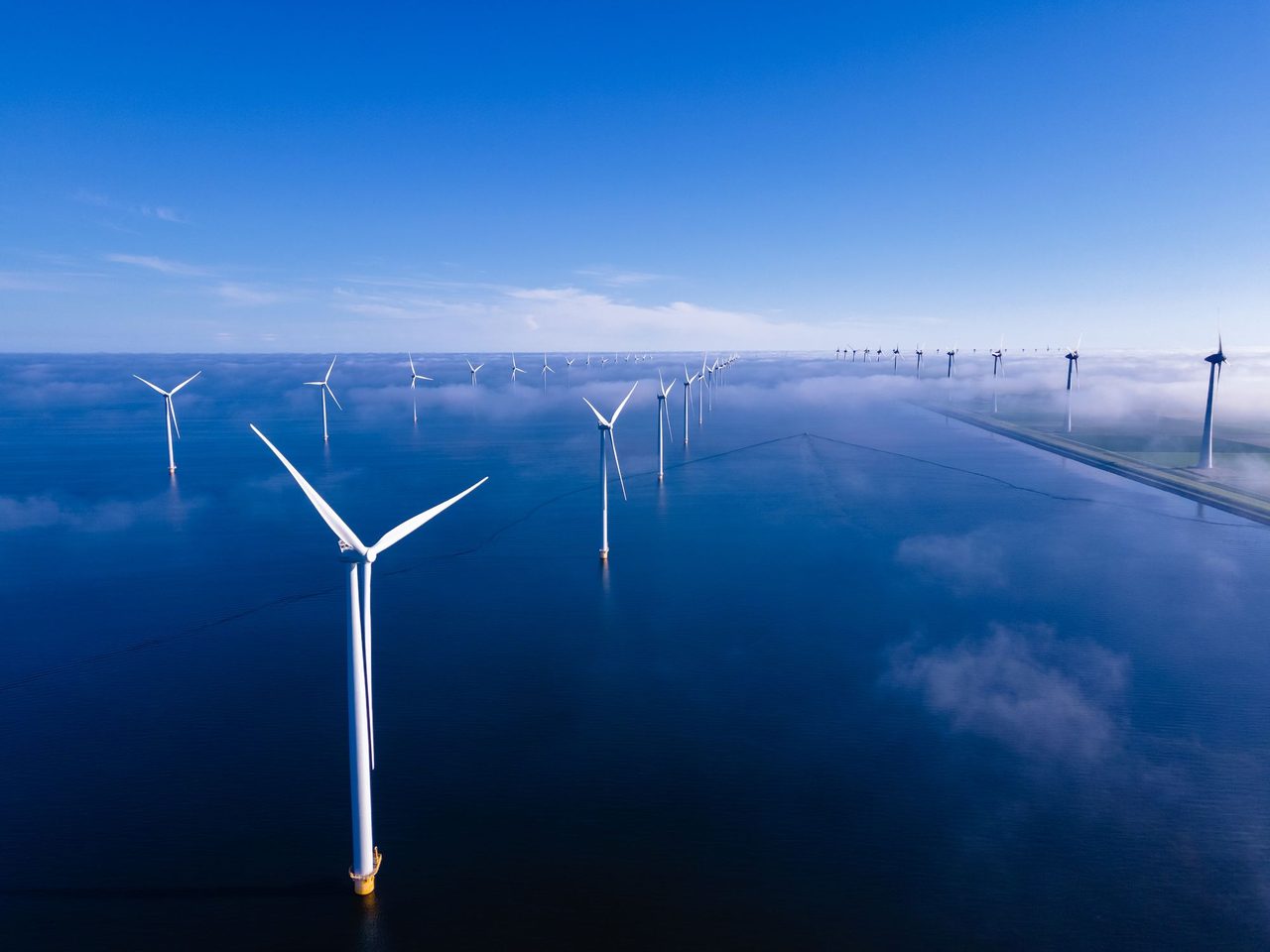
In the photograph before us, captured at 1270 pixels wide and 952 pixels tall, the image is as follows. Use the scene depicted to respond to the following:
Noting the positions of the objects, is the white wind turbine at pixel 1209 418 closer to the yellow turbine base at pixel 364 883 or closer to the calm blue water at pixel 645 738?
the calm blue water at pixel 645 738

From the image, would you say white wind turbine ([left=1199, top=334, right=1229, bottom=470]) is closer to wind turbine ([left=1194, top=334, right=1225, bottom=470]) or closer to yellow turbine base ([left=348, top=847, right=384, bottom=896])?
wind turbine ([left=1194, top=334, right=1225, bottom=470])

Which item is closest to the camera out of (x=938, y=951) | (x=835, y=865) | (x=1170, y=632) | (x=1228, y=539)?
(x=938, y=951)

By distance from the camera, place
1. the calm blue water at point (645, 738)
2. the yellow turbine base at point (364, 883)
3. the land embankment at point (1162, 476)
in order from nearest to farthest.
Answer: the calm blue water at point (645, 738), the yellow turbine base at point (364, 883), the land embankment at point (1162, 476)

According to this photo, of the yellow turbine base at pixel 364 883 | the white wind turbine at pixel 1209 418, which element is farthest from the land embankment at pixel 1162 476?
the yellow turbine base at pixel 364 883

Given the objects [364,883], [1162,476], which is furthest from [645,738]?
[1162,476]

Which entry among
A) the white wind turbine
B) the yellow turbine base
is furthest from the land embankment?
the yellow turbine base

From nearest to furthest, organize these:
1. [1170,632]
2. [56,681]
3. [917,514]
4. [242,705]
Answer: [242,705] → [56,681] → [1170,632] → [917,514]

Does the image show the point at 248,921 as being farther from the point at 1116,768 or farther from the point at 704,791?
the point at 1116,768

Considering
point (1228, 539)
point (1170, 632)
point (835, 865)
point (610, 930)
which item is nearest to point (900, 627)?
point (1170, 632)
